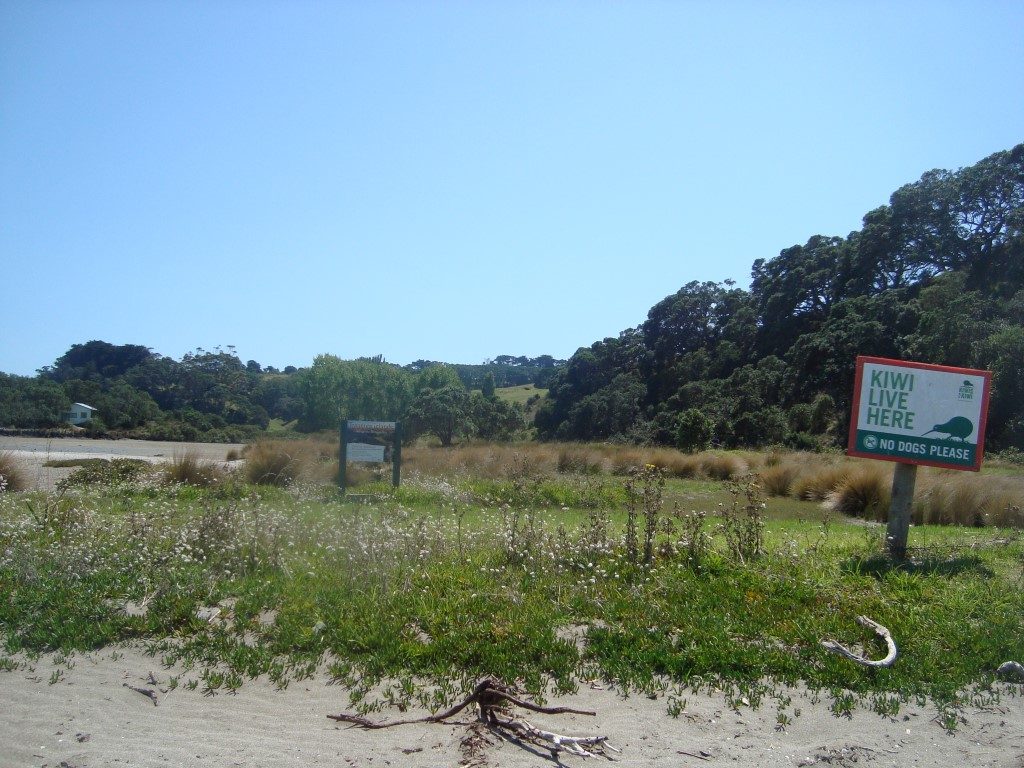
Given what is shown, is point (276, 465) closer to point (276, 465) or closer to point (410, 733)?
point (276, 465)

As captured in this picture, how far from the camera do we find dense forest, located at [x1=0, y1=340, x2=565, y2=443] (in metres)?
31.6

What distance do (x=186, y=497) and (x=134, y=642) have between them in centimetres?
771

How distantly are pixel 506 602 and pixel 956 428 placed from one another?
213 inches

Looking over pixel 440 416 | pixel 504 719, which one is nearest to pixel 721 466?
pixel 440 416

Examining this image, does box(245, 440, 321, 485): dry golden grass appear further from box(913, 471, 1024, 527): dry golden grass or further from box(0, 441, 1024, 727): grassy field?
box(913, 471, 1024, 527): dry golden grass

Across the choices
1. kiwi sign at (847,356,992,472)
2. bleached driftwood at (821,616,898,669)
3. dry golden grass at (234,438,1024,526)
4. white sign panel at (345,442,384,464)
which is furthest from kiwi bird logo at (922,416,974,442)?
white sign panel at (345,442,384,464)

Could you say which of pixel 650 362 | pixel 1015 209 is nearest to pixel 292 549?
pixel 1015 209

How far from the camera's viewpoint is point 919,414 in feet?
28.6

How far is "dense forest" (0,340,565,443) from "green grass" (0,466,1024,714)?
22.7 metres

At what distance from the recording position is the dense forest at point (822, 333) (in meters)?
31.4

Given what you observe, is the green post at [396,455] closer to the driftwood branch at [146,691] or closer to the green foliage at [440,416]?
the driftwood branch at [146,691]

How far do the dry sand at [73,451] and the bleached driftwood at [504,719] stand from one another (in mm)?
10859

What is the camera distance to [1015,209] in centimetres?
3678

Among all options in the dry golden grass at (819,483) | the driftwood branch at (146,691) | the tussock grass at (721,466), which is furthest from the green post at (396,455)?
the driftwood branch at (146,691)
